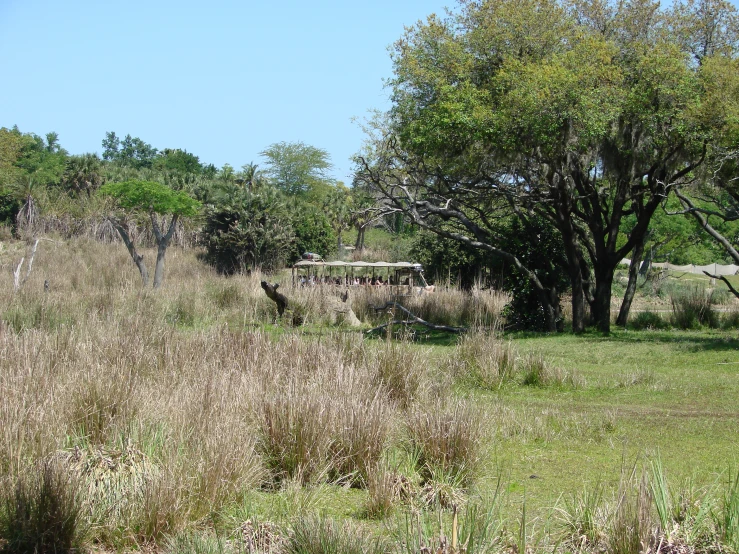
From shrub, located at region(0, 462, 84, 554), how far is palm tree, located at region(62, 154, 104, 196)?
47206mm

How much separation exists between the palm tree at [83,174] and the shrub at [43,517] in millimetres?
47206

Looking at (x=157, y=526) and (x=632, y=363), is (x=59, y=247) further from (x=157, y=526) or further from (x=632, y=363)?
(x=157, y=526)

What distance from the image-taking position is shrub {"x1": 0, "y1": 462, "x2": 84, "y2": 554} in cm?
495

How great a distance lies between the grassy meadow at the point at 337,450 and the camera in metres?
4.80

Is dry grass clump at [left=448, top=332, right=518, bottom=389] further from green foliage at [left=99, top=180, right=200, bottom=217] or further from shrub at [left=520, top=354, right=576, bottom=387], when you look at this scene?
green foliage at [left=99, top=180, right=200, bottom=217]

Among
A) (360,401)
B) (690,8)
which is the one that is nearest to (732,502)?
(360,401)

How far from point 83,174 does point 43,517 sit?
4805cm

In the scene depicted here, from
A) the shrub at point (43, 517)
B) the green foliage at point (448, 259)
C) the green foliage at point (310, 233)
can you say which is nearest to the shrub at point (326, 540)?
the shrub at point (43, 517)

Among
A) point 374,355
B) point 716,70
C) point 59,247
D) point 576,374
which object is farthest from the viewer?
point 59,247

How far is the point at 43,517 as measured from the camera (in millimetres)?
4965

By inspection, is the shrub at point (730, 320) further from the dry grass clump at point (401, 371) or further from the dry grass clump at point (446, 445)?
the dry grass clump at point (446, 445)

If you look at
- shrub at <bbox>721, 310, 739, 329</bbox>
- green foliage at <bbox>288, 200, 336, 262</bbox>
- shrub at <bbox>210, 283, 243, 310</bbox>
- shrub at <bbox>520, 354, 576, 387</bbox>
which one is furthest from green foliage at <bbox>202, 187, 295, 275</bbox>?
shrub at <bbox>520, 354, 576, 387</bbox>

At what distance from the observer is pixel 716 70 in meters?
15.9

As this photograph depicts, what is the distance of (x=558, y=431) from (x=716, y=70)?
35.2ft
